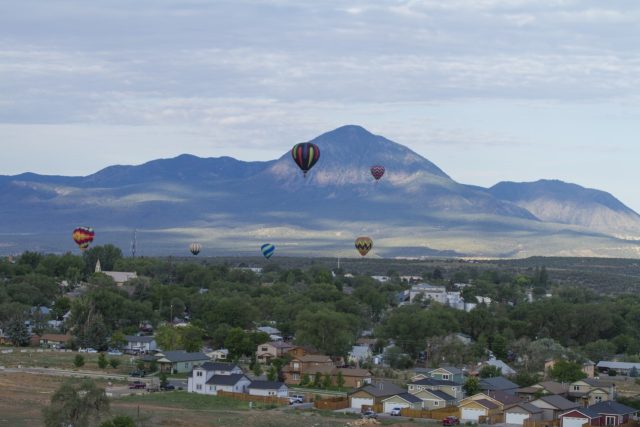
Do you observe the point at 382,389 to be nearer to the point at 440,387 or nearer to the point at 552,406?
the point at 440,387

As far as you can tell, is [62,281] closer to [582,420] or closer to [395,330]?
[395,330]

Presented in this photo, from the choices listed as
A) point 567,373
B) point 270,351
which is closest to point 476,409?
point 567,373

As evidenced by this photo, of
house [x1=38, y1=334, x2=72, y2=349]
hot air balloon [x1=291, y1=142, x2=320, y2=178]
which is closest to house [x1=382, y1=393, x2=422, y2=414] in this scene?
house [x1=38, y1=334, x2=72, y2=349]

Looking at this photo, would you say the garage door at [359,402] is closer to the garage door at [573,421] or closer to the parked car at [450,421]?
the parked car at [450,421]

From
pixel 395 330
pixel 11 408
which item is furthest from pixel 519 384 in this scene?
pixel 11 408

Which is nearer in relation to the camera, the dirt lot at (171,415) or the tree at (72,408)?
the tree at (72,408)

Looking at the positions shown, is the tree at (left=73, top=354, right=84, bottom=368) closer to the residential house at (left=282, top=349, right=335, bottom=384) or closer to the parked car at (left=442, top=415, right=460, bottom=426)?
the residential house at (left=282, top=349, right=335, bottom=384)

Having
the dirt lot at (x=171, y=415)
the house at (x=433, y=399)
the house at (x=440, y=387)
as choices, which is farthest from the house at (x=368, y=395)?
the dirt lot at (x=171, y=415)
